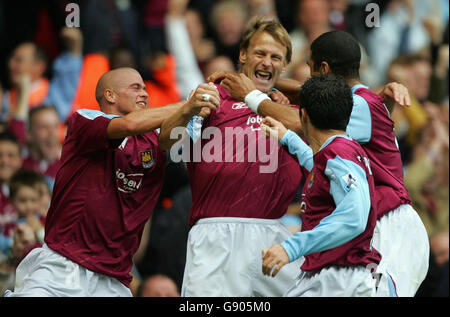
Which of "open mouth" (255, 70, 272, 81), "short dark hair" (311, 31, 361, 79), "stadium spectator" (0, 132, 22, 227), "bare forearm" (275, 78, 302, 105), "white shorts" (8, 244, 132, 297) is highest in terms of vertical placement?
"short dark hair" (311, 31, 361, 79)

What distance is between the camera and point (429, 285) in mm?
8312

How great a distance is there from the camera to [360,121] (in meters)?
5.05

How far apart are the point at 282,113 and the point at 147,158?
3.08 feet

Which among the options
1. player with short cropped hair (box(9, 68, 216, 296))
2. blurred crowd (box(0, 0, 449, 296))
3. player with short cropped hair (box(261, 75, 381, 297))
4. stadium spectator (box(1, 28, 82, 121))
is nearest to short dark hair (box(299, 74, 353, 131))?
player with short cropped hair (box(261, 75, 381, 297))

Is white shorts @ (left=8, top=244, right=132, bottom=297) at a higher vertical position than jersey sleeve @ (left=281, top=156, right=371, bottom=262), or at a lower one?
lower

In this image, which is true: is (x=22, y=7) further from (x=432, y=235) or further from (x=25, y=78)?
(x=432, y=235)

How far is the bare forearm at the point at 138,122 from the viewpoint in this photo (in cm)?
495

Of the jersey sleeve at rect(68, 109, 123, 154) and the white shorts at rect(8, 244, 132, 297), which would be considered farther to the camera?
the jersey sleeve at rect(68, 109, 123, 154)

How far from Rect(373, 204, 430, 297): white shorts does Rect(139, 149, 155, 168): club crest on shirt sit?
5.03ft

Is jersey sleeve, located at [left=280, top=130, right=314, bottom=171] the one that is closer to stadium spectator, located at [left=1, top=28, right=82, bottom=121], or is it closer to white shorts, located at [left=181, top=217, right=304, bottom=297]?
white shorts, located at [left=181, top=217, right=304, bottom=297]

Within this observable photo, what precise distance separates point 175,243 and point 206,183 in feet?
9.91

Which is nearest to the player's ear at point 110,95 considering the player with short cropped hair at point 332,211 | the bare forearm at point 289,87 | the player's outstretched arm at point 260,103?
the player's outstretched arm at point 260,103

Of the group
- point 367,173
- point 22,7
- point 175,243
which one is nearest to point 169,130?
point 367,173

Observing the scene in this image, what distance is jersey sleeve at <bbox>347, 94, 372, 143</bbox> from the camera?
16.5ft
